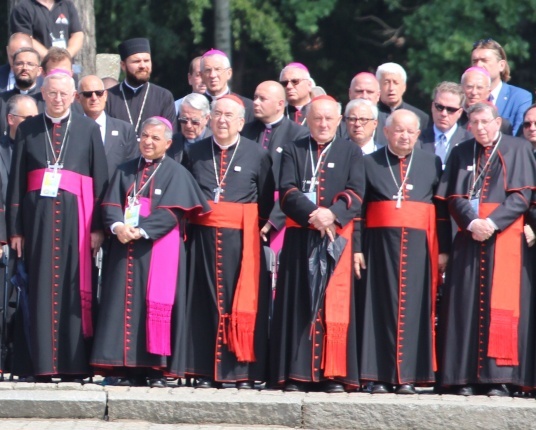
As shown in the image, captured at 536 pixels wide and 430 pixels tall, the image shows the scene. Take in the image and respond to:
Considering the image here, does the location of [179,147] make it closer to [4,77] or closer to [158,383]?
[158,383]

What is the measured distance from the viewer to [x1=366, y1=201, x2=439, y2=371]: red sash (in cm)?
1167

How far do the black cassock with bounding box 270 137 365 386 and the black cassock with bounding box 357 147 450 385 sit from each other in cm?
13

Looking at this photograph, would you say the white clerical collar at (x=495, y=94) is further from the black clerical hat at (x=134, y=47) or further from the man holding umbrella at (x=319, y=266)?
the black clerical hat at (x=134, y=47)

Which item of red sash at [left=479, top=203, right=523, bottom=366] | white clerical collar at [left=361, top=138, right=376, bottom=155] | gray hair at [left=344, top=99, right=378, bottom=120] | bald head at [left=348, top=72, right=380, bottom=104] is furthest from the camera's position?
bald head at [left=348, top=72, right=380, bottom=104]

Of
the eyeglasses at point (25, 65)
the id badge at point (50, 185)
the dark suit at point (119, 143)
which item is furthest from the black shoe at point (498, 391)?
the eyeglasses at point (25, 65)

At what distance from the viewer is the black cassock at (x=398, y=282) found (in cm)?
1155

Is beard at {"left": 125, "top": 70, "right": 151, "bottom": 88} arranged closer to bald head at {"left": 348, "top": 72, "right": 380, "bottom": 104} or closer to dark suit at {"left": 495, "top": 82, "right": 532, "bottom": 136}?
bald head at {"left": 348, "top": 72, "right": 380, "bottom": 104}

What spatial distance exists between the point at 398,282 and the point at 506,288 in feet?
2.47

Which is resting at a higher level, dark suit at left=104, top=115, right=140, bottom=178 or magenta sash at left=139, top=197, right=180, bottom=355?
dark suit at left=104, top=115, right=140, bottom=178

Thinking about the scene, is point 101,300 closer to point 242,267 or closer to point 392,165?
point 242,267

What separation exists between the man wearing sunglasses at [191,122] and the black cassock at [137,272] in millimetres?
778

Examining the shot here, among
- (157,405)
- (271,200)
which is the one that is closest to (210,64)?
(271,200)

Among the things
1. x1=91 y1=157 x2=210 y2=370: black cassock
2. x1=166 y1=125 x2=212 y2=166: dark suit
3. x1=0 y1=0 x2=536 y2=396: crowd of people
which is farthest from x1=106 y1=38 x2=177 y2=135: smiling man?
x1=91 y1=157 x2=210 y2=370: black cassock

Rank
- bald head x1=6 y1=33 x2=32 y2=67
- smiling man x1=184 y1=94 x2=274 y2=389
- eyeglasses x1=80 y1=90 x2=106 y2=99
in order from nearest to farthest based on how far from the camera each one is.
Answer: smiling man x1=184 y1=94 x2=274 y2=389 → eyeglasses x1=80 y1=90 x2=106 y2=99 → bald head x1=6 y1=33 x2=32 y2=67
